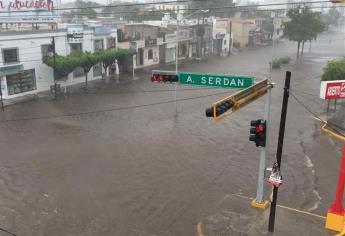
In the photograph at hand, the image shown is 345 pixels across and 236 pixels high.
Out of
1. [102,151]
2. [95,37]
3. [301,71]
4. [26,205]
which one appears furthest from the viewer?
[301,71]

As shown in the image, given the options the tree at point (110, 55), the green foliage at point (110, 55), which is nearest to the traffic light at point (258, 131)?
the green foliage at point (110, 55)

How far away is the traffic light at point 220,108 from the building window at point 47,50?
2915cm

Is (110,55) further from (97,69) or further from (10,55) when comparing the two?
(10,55)

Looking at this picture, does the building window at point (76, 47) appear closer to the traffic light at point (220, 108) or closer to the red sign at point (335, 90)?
the red sign at point (335, 90)

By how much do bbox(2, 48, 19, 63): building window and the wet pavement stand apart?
4.10 metres

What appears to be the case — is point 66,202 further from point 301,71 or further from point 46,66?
point 301,71

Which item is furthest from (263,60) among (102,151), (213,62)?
(102,151)

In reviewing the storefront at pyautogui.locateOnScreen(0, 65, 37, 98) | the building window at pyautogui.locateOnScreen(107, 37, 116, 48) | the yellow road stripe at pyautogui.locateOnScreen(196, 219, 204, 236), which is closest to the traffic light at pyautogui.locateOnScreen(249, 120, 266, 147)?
the yellow road stripe at pyautogui.locateOnScreen(196, 219, 204, 236)

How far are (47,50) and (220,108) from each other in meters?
29.8

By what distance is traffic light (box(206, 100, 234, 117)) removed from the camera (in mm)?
9867

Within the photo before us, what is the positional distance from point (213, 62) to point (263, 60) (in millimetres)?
9371

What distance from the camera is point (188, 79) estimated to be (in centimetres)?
1340

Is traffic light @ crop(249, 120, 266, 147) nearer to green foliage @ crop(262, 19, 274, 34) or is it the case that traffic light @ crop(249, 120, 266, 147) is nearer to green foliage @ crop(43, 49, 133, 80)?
green foliage @ crop(43, 49, 133, 80)

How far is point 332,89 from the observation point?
1204 centimetres
